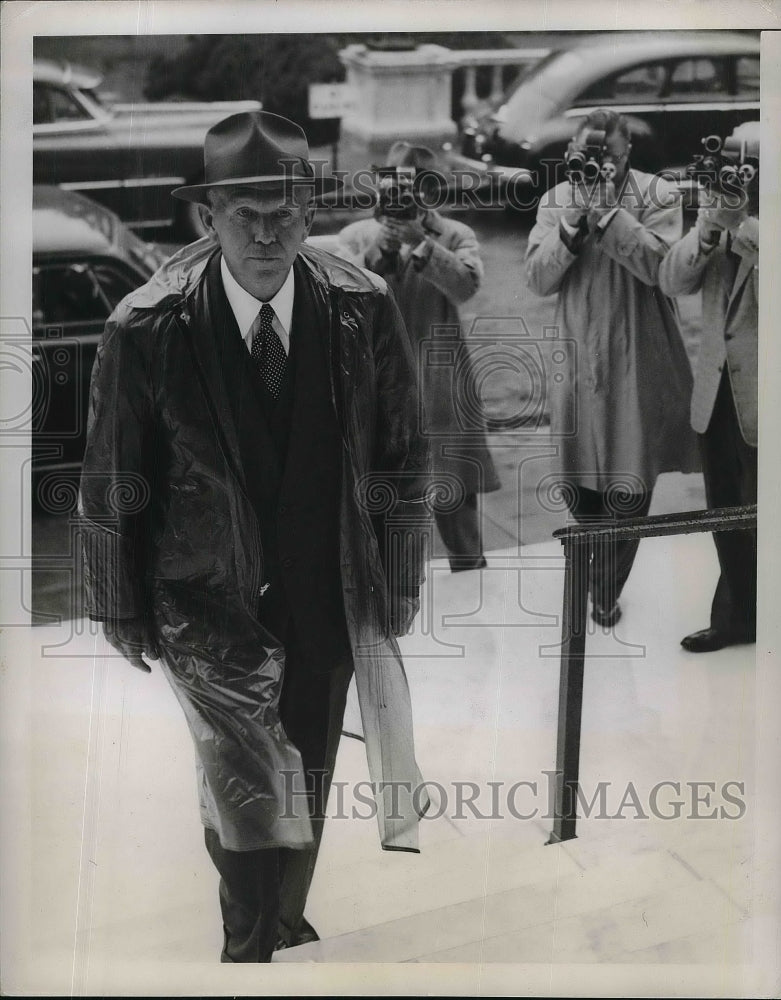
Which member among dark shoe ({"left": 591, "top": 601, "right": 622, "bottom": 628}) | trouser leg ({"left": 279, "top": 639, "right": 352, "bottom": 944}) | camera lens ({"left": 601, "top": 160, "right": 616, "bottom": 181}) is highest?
camera lens ({"left": 601, "top": 160, "right": 616, "bottom": 181})

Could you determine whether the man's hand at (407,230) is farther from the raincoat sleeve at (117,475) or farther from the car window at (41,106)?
the car window at (41,106)

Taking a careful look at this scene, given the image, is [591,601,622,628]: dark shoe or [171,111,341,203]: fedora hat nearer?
[171,111,341,203]: fedora hat

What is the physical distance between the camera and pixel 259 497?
6.86 feet

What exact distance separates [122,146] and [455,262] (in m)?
0.65

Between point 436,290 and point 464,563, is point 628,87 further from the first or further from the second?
point 464,563

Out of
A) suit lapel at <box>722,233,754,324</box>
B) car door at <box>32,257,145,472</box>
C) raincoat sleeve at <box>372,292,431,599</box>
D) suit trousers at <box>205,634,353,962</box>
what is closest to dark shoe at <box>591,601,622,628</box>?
raincoat sleeve at <box>372,292,431,599</box>

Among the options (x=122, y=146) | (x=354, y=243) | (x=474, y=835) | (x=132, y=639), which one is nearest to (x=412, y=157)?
(x=354, y=243)

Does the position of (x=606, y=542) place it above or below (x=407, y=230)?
below

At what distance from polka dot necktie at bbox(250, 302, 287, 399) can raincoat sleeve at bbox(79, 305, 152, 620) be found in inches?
7.9

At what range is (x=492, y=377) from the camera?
2143mm

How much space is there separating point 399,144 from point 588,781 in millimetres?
1253

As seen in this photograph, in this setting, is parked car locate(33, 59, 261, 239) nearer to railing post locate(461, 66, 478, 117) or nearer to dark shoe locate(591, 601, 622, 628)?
railing post locate(461, 66, 478, 117)

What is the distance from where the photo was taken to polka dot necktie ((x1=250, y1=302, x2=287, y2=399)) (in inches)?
82.3

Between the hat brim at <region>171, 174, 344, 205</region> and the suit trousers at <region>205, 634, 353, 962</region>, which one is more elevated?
the hat brim at <region>171, 174, 344, 205</region>
